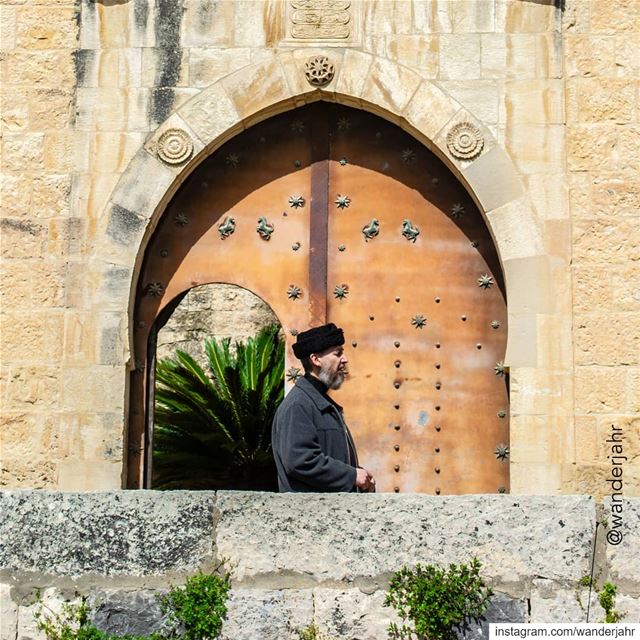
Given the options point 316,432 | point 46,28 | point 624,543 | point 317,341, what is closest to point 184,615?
point 316,432

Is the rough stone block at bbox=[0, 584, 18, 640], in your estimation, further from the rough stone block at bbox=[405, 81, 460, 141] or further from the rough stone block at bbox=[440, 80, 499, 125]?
the rough stone block at bbox=[440, 80, 499, 125]

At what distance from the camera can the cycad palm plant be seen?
14.4m

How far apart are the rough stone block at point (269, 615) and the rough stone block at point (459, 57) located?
429 cm

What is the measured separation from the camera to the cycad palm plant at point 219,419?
14.4m

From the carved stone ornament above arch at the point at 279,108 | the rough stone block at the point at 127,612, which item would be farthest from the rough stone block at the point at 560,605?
the carved stone ornament above arch at the point at 279,108

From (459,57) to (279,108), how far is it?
49.7 inches

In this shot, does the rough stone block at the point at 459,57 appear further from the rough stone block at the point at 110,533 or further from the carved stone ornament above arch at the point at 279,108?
the rough stone block at the point at 110,533

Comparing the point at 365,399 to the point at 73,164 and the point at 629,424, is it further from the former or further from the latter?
the point at 73,164

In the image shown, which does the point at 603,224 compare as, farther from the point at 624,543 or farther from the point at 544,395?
the point at 624,543

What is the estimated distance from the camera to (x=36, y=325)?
332 inches

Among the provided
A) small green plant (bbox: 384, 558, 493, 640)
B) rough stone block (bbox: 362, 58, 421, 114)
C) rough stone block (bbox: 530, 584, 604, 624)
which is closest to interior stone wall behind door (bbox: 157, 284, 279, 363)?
rough stone block (bbox: 362, 58, 421, 114)

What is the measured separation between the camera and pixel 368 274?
8.84 meters

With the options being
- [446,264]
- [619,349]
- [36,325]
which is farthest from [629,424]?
[36,325]

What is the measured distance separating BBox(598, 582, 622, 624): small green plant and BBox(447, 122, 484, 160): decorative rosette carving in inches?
150
